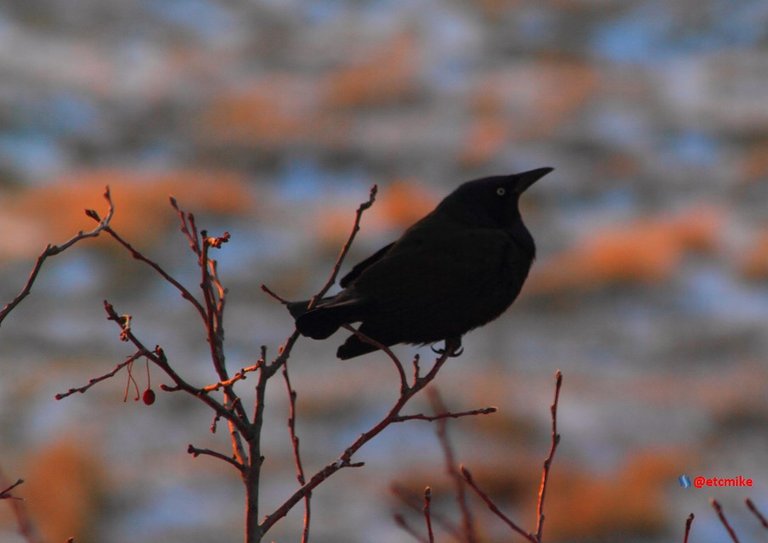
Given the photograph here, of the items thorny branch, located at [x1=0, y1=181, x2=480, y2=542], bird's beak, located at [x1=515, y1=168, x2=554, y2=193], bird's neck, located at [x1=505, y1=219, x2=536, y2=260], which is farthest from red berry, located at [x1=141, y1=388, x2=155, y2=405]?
bird's beak, located at [x1=515, y1=168, x2=554, y2=193]

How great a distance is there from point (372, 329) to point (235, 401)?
2.37 ft

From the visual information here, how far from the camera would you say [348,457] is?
2.02 meters

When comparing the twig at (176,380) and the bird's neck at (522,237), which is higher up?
the bird's neck at (522,237)

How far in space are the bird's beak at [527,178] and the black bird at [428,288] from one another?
0.84ft

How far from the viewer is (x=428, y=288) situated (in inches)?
103

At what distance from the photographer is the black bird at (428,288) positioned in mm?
2477

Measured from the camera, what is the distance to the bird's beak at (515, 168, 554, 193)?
3.27m

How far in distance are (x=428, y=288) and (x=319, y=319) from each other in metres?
0.43

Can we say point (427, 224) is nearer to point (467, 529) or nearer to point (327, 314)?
point (327, 314)

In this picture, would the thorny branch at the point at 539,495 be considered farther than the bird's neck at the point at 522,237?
No

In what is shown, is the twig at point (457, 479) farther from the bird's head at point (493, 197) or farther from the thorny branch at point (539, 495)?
the bird's head at point (493, 197)

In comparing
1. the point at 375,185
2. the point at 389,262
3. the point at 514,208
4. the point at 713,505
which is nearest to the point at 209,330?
the point at 375,185

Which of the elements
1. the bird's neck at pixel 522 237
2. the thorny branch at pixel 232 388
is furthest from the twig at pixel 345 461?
the bird's neck at pixel 522 237

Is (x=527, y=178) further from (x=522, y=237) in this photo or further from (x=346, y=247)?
(x=346, y=247)
